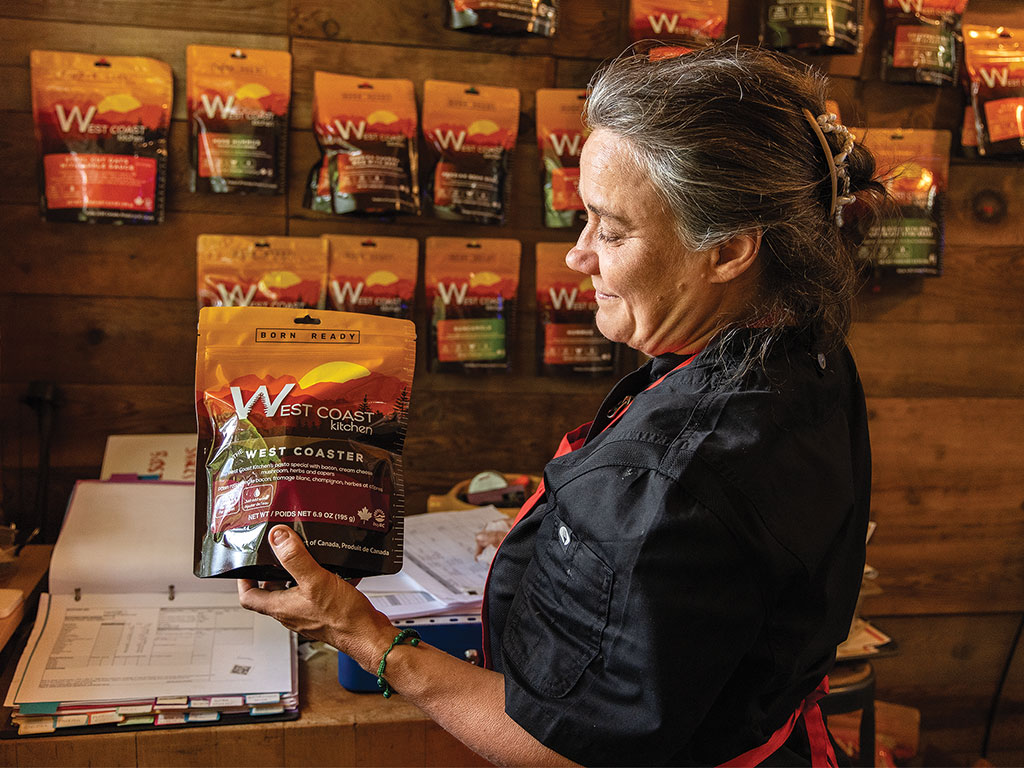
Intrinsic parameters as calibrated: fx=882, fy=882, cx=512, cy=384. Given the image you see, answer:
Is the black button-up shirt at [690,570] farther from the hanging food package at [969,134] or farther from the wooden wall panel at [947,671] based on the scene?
the wooden wall panel at [947,671]

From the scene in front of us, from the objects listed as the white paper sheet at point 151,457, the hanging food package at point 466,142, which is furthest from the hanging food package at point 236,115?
the white paper sheet at point 151,457

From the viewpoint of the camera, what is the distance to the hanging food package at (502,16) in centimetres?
166

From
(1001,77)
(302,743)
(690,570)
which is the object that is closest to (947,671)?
(1001,77)

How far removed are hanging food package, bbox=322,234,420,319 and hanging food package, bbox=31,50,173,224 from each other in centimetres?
37

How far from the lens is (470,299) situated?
1.86 meters

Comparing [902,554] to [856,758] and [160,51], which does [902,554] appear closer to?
[856,758]

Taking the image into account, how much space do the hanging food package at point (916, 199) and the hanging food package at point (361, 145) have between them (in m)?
0.98

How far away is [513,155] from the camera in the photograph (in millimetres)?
1860

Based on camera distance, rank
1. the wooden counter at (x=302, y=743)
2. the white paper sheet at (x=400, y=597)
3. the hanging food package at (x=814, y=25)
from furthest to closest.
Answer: the hanging food package at (x=814, y=25) < the white paper sheet at (x=400, y=597) < the wooden counter at (x=302, y=743)

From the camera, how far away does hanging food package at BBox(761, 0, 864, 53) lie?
5.80 feet

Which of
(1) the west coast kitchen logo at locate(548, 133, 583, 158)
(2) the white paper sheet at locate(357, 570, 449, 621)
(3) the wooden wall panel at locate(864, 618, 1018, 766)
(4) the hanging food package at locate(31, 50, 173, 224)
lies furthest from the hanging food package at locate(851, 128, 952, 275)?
(4) the hanging food package at locate(31, 50, 173, 224)

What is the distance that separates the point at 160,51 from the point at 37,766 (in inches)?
49.8

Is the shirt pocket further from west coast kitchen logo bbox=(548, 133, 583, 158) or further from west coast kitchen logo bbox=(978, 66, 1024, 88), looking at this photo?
west coast kitchen logo bbox=(978, 66, 1024, 88)

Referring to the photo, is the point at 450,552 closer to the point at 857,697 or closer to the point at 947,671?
the point at 857,697
